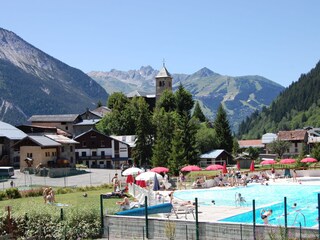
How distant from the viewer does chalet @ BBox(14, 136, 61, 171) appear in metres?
70.8

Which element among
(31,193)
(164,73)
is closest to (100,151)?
(31,193)

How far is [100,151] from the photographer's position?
89.0 metres

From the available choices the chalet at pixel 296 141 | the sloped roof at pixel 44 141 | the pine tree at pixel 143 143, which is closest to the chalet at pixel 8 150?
the sloped roof at pixel 44 141

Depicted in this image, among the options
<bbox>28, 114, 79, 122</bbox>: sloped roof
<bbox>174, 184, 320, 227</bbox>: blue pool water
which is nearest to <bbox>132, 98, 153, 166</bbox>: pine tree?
<bbox>174, 184, 320, 227</bbox>: blue pool water

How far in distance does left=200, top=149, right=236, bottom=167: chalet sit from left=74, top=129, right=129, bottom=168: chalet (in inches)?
543

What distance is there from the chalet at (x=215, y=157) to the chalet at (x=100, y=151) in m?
13.8

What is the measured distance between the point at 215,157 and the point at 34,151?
32627 millimetres

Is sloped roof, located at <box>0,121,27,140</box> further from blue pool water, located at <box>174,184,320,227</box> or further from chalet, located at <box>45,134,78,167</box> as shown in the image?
blue pool water, located at <box>174,184,320,227</box>

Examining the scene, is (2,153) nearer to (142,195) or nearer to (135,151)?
(135,151)

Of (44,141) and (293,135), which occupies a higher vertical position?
(293,135)

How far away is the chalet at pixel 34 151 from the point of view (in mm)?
70812

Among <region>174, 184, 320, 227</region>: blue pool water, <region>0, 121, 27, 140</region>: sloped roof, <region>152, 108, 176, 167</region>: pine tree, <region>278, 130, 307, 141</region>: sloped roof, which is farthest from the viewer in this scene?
<region>278, 130, 307, 141</region>: sloped roof

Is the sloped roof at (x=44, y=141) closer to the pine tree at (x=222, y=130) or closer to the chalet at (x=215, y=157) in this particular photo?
the chalet at (x=215, y=157)

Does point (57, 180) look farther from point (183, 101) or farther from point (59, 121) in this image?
point (59, 121)
